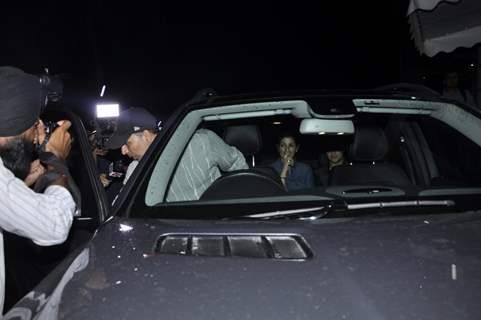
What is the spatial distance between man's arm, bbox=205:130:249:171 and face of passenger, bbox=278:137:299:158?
1088 millimetres

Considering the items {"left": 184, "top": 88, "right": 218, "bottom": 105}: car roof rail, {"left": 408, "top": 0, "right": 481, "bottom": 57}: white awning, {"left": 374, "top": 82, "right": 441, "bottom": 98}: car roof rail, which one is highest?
{"left": 408, "top": 0, "right": 481, "bottom": 57}: white awning

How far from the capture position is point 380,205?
2.19 m

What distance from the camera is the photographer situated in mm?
2123

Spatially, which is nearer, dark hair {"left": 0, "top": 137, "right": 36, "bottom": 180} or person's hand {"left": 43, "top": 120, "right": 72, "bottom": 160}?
dark hair {"left": 0, "top": 137, "right": 36, "bottom": 180}

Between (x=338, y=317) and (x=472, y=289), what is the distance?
387 mm

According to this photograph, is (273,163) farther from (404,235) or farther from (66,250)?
(404,235)

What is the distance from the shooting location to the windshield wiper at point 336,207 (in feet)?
7.02

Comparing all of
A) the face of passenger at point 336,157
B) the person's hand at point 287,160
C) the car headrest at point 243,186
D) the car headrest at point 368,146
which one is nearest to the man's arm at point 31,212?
the car headrest at point 243,186

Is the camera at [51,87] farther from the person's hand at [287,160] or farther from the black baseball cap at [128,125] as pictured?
the person's hand at [287,160]

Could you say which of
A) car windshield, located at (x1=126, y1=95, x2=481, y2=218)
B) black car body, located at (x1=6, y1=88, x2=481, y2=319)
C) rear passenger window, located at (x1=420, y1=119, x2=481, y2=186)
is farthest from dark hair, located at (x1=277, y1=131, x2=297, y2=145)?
black car body, located at (x1=6, y1=88, x2=481, y2=319)

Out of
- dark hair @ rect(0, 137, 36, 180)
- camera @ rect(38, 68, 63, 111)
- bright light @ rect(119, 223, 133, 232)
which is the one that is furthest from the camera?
camera @ rect(38, 68, 63, 111)

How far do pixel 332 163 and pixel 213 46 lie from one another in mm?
20309

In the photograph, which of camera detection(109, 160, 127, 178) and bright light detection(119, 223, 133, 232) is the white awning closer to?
camera detection(109, 160, 127, 178)

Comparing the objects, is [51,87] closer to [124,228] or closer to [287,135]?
[124,228]
